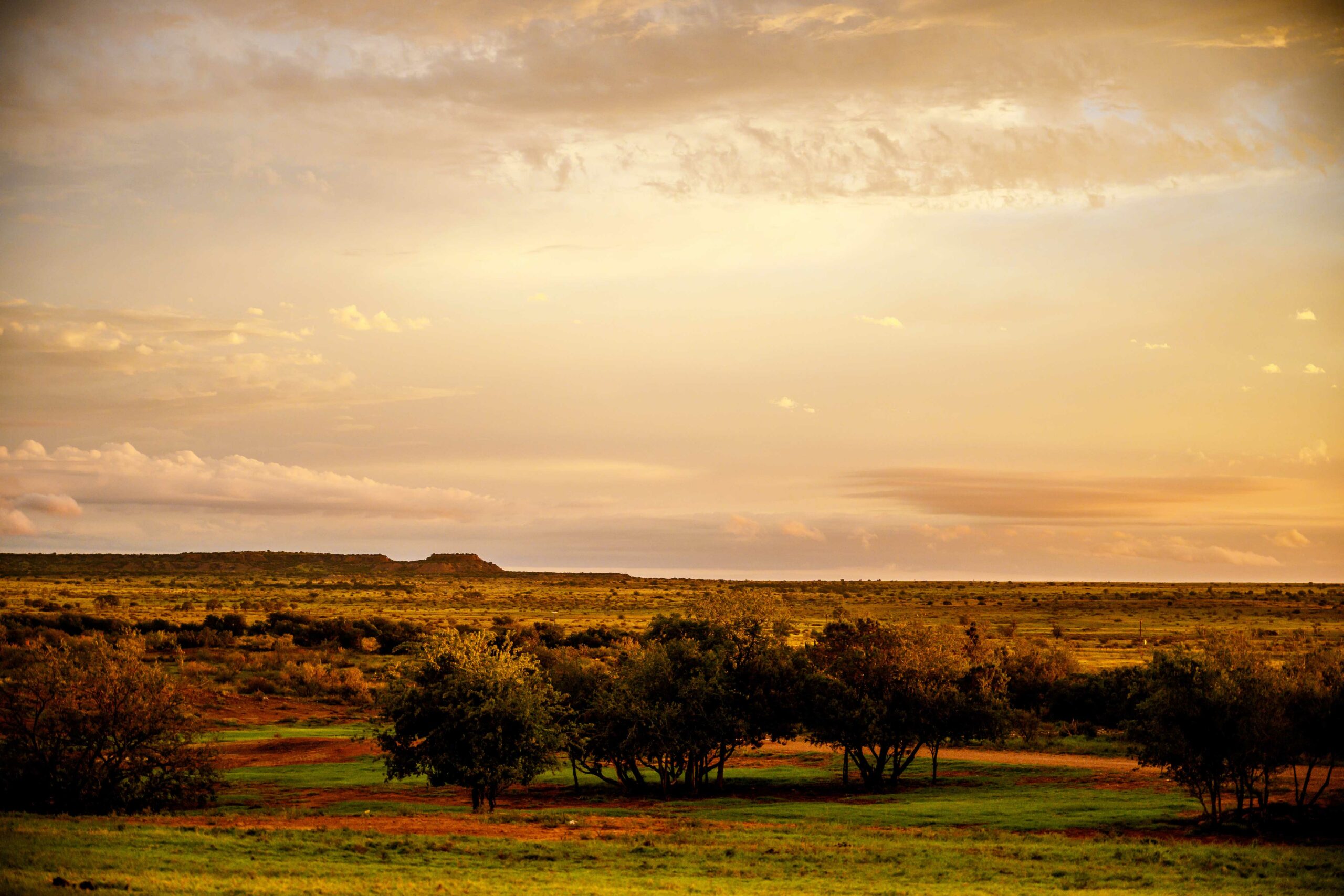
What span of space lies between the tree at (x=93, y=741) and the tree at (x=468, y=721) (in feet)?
23.9

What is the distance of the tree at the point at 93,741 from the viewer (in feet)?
114

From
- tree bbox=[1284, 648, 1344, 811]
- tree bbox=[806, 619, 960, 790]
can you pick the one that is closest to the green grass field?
tree bbox=[806, 619, 960, 790]

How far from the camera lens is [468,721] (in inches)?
1422

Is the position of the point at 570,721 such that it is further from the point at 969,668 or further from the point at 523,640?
the point at 523,640

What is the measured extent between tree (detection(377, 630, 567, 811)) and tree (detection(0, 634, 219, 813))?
728cm

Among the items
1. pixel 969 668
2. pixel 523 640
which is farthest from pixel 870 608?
pixel 969 668

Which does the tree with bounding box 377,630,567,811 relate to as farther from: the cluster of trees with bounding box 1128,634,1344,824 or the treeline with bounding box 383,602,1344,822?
the cluster of trees with bounding box 1128,634,1344,824

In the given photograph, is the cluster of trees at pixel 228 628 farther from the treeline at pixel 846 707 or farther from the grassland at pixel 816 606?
the treeline at pixel 846 707

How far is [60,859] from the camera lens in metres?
22.6

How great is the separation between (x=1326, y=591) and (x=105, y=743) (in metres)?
220

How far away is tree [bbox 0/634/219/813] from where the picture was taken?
3469cm

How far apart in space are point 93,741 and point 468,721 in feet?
41.3

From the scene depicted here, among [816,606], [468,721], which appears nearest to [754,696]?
[468,721]

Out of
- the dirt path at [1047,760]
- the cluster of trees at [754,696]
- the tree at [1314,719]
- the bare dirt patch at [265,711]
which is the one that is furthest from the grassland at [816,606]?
the tree at [1314,719]
